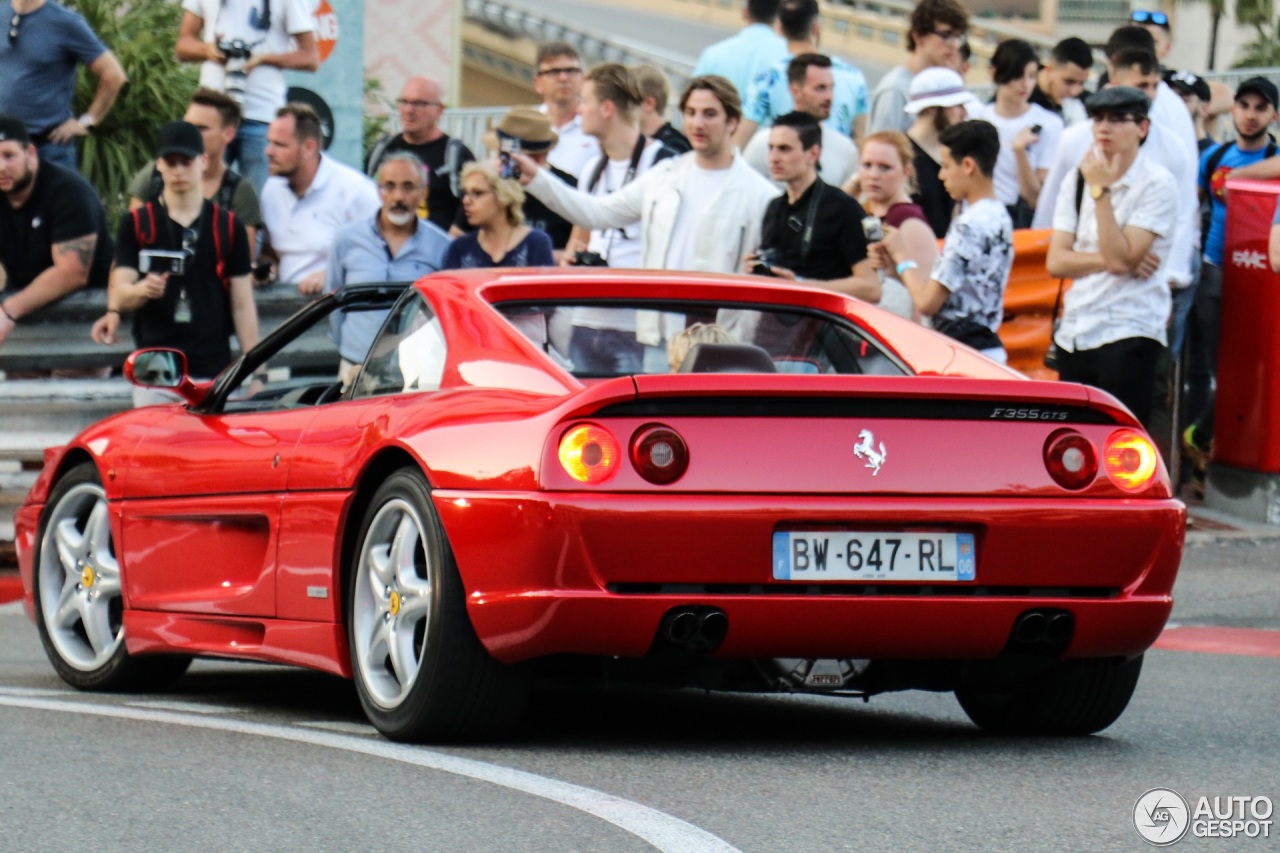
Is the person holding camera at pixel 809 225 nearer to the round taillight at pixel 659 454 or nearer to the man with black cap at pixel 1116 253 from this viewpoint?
the man with black cap at pixel 1116 253

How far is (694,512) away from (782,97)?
7.72 meters

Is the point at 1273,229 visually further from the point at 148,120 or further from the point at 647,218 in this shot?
the point at 148,120

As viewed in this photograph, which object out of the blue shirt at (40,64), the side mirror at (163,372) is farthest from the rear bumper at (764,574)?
the blue shirt at (40,64)

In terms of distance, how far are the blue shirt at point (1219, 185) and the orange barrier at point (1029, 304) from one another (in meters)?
0.83

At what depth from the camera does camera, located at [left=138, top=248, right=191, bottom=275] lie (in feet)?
34.8

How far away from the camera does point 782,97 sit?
1295 cm

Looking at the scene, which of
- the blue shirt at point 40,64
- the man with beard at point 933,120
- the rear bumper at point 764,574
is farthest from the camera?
the man with beard at point 933,120

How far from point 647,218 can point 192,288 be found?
2.12 meters

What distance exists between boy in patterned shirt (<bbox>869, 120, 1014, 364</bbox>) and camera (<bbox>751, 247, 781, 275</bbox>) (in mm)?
477

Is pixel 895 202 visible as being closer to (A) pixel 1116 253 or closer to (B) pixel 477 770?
(A) pixel 1116 253

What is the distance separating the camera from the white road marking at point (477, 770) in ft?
15.2

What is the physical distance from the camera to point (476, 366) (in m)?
6.07

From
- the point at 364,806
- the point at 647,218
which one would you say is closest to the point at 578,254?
the point at 647,218

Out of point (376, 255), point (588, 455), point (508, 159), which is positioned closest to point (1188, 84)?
point (508, 159)
